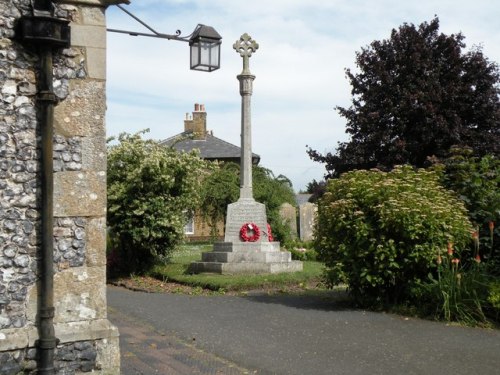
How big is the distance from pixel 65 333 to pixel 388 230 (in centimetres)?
576

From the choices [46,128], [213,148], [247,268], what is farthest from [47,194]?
[213,148]

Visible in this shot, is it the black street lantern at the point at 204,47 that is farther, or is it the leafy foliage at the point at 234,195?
the leafy foliage at the point at 234,195

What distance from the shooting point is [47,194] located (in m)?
5.96

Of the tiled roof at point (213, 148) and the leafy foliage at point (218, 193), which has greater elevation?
the tiled roof at point (213, 148)

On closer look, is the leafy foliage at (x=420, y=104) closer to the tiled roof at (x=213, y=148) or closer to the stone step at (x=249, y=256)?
the stone step at (x=249, y=256)

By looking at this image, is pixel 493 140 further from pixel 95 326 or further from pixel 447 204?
pixel 95 326

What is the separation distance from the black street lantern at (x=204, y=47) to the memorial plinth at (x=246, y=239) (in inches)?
287

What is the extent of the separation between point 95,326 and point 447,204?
20.4ft

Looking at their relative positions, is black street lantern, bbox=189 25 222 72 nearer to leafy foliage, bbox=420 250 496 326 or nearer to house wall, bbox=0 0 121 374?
house wall, bbox=0 0 121 374

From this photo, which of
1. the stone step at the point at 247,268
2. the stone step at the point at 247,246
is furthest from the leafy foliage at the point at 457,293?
the stone step at the point at 247,246

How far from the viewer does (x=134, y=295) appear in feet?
43.4

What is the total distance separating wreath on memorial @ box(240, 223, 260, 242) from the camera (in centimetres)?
1627

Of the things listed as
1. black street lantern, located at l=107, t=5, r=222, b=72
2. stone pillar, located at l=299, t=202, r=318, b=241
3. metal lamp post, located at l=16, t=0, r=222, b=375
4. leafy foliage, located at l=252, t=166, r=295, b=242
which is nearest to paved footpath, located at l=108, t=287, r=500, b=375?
metal lamp post, located at l=16, t=0, r=222, b=375

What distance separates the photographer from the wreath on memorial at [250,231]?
53.4ft
